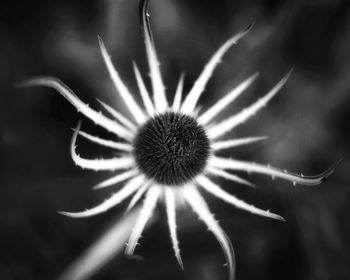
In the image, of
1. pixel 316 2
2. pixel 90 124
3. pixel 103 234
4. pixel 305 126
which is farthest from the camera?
pixel 305 126

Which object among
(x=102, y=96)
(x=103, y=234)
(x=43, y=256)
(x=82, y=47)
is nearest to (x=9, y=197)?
(x=43, y=256)

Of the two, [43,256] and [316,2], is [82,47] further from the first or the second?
[316,2]

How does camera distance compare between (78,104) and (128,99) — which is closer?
(78,104)

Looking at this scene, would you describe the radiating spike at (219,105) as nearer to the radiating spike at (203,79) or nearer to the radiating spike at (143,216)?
the radiating spike at (203,79)

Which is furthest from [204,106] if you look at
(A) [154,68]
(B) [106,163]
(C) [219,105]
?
(B) [106,163]

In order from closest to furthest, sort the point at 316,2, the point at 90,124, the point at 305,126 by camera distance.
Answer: the point at 90,124, the point at 316,2, the point at 305,126

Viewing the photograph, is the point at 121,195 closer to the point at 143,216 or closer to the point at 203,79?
the point at 143,216
